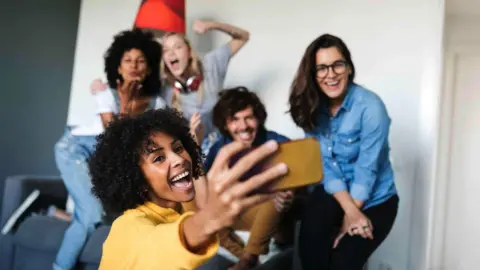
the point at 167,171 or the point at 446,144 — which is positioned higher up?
the point at 446,144

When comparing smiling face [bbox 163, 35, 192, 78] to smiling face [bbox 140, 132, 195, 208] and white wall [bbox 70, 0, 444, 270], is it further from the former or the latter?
smiling face [bbox 140, 132, 195, 208]

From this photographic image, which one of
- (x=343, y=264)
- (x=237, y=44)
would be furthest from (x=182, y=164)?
(x=237, y=44)

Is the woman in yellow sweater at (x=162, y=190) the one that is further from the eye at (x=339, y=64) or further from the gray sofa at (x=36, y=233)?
the gray sofa at (x=36, y=233)

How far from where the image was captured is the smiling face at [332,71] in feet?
4.69

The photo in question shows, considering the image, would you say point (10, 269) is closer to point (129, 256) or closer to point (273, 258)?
point (273, 258)

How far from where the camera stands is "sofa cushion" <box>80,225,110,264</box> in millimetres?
1770

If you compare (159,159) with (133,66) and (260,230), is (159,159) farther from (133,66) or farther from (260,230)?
(133,66)

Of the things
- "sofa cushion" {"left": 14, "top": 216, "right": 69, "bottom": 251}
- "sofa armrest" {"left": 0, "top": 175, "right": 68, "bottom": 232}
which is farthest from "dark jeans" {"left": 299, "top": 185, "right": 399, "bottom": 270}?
"sofa armrest" {"left": 0, "top": 175, "right": 68, "bottom": 232}

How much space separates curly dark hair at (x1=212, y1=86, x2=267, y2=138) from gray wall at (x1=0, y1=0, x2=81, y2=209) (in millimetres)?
1375

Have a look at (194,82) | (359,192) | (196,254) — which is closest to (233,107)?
(194,82)

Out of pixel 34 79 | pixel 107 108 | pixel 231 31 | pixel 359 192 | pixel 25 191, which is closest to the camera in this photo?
pixel 359 192

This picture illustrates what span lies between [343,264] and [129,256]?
33.0 inches

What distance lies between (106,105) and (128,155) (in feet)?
3.62

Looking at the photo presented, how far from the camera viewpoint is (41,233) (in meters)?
1.97
